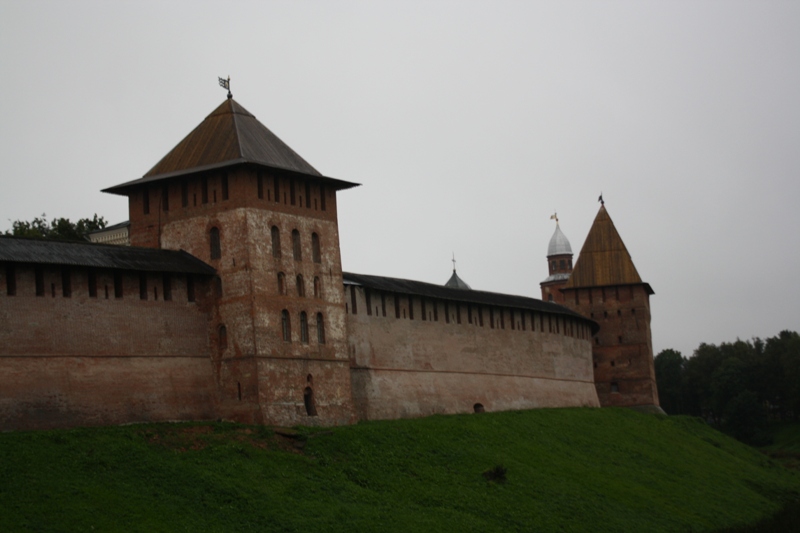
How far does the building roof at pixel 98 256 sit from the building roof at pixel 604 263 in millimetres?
28695

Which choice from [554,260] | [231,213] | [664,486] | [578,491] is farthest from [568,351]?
[554,260]

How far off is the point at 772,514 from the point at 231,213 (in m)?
19.1

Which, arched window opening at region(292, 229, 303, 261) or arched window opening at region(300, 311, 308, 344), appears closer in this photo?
arched window opening at region(300, 311, 308, 344)

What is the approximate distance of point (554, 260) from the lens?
8956 centimetres

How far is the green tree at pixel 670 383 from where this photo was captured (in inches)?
3305

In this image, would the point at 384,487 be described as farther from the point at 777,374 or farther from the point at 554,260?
the point at 554,260

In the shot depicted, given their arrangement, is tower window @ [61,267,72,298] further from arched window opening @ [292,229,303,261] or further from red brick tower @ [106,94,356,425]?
arched window opening @ [292,229,303,261]

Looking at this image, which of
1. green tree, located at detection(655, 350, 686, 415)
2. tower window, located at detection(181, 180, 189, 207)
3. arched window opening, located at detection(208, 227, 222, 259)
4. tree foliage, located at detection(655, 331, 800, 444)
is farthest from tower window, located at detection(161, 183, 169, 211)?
green tree, located at detection(655, 350, 686, 415)

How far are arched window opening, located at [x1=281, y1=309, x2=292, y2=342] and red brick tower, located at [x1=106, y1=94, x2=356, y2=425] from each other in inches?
1.1

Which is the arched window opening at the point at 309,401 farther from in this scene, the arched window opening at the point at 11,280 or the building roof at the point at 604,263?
the building roof at the point at 604,263

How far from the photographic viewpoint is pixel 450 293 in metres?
47.3

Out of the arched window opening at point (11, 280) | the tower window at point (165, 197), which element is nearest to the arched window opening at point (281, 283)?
the tower window at point (165, 197)

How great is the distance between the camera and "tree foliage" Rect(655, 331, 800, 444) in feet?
242

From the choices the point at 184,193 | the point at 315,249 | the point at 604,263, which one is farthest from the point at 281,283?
the point at 604,263
